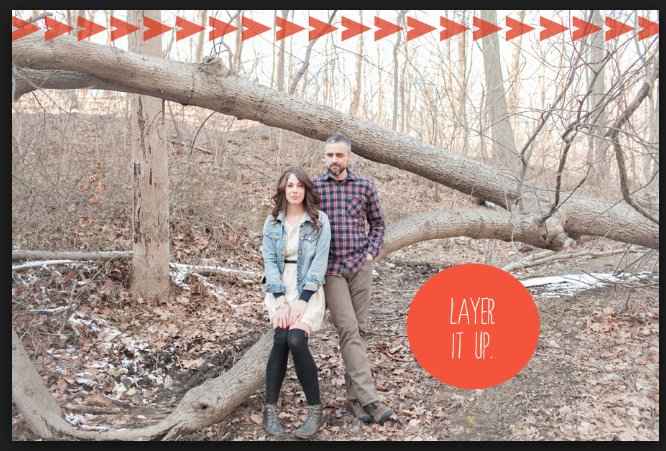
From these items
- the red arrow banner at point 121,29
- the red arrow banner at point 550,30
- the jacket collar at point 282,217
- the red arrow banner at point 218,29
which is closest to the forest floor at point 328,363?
the jacket collar at point 282,217

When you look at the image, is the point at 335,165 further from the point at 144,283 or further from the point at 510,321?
the point at 144,283

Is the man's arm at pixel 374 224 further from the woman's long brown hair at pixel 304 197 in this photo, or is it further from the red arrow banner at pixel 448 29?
the red arrow banner at pixel 448 29

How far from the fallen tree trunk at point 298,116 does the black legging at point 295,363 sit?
2.33 metres

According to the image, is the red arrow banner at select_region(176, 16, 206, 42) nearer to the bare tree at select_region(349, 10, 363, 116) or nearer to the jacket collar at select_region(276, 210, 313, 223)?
the jacket collar at select_region(276, 210, 313, 223)

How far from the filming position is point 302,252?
12.7 feet

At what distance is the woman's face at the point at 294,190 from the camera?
3881 millimetres

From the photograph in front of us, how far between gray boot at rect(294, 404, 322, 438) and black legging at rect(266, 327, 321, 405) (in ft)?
0.15

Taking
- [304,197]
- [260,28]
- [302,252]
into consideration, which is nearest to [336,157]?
[304,197]

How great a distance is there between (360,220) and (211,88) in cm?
194

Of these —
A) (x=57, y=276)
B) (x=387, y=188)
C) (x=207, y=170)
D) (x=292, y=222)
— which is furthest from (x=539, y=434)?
(x=387, y=188)

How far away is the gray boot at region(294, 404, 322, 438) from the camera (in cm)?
390

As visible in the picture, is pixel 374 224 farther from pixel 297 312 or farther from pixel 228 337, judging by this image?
pixel 228 337

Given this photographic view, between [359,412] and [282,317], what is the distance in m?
0.88

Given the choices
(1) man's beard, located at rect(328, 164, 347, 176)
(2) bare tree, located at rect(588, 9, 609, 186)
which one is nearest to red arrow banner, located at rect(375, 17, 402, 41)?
(2) bare tree, located at rect(588, 9, 609, 186)
